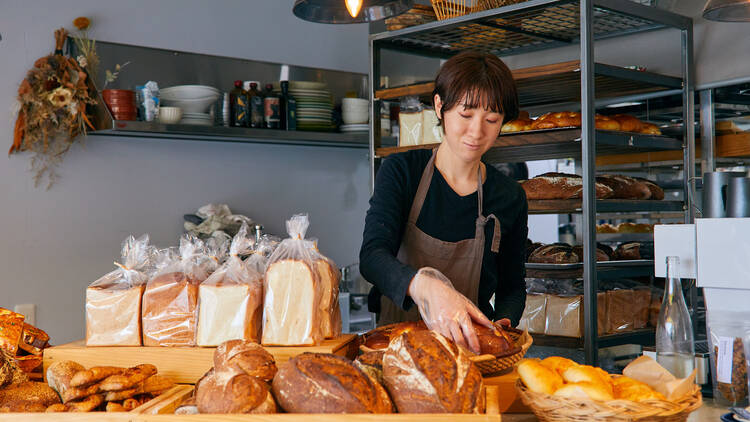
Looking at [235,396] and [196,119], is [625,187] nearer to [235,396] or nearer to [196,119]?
[196,119]

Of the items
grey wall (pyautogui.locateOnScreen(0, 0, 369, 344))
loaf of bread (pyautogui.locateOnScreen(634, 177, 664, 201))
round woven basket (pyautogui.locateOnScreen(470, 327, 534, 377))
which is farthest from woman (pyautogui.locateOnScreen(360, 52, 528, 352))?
grey wall (pyautogui.locateOnScreen(0, 0, 369, 344))

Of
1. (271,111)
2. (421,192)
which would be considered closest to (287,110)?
(271,111)

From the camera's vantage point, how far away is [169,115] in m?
3.55

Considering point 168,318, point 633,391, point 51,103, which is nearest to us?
point 633,391

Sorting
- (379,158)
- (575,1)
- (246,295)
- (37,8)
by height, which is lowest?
(246,295)

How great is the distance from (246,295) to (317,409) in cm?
45

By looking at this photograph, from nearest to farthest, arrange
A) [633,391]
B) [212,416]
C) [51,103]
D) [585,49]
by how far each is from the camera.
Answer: [212,416]
[633,391]
[585,49]
[51,103]

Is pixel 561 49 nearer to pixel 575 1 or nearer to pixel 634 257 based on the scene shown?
pixel 575 1

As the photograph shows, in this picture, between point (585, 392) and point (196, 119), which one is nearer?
point (585, 392)

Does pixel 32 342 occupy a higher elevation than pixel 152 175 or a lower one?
lower

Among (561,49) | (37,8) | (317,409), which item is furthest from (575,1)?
(37,8)

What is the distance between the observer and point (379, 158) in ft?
11.9

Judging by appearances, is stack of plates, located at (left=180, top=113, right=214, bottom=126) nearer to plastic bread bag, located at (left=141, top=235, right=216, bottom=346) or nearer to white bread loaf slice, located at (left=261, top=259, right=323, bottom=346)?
plastic bread bag, located at (left=141, top=235, right=216, bottom=346)

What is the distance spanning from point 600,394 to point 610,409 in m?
0.04
